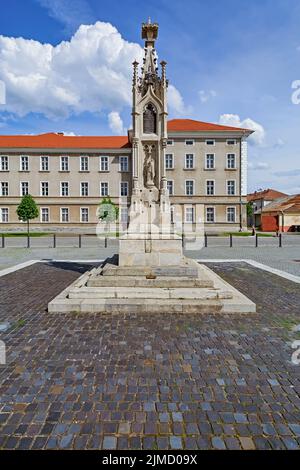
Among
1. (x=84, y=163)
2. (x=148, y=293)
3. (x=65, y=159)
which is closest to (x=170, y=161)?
(x=84, y=163)

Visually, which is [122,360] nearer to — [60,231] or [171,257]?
[171,257]

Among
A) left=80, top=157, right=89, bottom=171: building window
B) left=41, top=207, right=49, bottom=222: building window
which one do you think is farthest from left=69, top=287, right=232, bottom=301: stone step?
left=41, top=207, right=49, bottom=222: building window

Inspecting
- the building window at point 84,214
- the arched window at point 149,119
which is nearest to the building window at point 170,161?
the building window at point 84,214

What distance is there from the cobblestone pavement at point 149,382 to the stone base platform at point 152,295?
30 cm

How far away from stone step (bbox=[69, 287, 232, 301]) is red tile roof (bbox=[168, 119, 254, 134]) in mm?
38172

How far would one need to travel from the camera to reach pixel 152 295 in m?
5.86

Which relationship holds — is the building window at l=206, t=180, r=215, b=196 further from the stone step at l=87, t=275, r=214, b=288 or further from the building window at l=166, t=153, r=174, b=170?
the stone step at l=87, t=275, r=214, b=288

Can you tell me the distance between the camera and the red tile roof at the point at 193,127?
4116cm

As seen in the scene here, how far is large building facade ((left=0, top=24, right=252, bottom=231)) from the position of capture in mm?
41719

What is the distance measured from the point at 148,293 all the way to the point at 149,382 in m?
2.88

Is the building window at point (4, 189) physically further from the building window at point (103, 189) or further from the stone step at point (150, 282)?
the stone step at point (150, 282)

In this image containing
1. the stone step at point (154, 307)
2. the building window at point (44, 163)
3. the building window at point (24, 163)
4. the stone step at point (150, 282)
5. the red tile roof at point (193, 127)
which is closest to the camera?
the stone step at point (154, 307)

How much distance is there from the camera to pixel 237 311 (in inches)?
219

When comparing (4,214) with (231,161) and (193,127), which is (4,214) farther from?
(231,161)
